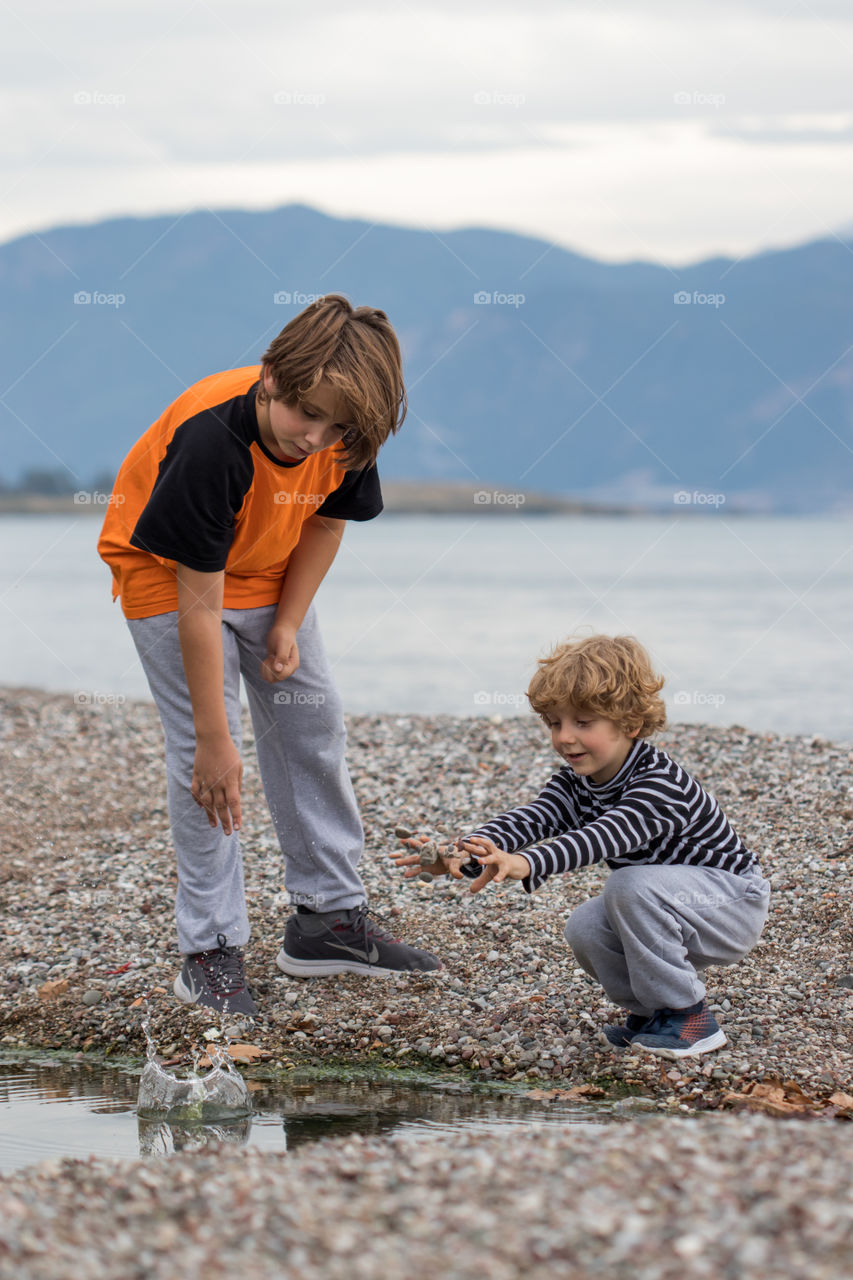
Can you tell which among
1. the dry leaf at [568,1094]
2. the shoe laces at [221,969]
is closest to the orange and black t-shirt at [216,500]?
the shoe laces at [221,969]

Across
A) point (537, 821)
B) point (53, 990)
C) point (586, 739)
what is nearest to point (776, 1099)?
point (537, 821)

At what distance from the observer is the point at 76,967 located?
472 cm

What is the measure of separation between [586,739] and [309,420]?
3.92 feet

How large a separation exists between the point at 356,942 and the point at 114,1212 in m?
2.15

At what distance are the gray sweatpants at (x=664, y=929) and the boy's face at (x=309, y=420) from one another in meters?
1.51

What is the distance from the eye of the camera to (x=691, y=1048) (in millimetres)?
3701

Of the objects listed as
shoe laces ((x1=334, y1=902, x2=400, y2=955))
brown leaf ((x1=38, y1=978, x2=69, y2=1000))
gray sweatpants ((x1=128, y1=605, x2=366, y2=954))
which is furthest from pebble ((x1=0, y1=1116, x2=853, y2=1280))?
brown leaf ((x1=38, y1=978, x2=69, y2=1000))

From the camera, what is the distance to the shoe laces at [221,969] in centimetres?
412

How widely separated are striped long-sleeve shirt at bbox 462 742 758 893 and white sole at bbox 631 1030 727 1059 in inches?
19.6

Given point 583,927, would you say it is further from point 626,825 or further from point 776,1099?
point 776,1099

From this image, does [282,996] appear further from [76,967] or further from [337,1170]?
[337,1170]

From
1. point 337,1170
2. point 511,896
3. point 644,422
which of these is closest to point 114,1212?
point 337,1170

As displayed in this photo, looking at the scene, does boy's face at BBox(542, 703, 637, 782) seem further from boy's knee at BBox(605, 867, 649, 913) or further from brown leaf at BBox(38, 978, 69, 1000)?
brown leaf at BBox(38, 978, 69, 1000)

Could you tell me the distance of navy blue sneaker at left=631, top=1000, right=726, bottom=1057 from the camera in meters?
3.71
